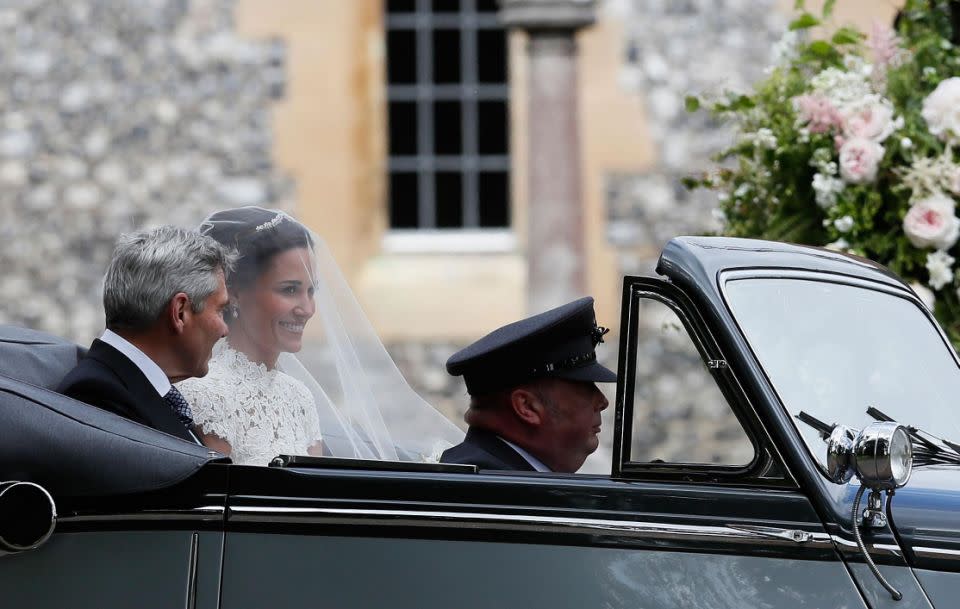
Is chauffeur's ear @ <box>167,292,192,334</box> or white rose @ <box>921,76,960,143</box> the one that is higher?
white rose @ <box>921,76,960,143</box>

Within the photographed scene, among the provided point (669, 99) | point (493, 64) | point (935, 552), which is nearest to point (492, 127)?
point (493, 64)

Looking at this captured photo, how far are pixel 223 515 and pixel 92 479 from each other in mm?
223

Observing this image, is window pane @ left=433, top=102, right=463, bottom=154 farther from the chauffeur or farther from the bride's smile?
the chauffeur

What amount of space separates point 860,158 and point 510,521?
6.48ft

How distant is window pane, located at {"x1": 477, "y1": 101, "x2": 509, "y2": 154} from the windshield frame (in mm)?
7033

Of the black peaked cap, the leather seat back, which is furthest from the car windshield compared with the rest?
the leather seat back

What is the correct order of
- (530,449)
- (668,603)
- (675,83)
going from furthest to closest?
1. (675,83)
2. (530,449)
3. (668,603)

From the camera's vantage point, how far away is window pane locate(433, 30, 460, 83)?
9812 mm

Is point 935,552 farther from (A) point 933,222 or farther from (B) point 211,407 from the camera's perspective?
(A) point 933,222

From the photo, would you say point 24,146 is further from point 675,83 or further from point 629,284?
point 629,284

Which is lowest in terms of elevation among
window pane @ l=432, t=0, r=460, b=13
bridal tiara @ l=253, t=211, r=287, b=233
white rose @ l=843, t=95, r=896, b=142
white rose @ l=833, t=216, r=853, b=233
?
white rose @ l=833, t=216, r=853, b=233

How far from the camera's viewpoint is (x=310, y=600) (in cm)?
242

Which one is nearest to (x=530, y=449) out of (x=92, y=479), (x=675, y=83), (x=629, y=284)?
(x=629, y=284)

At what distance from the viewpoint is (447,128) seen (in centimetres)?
984
